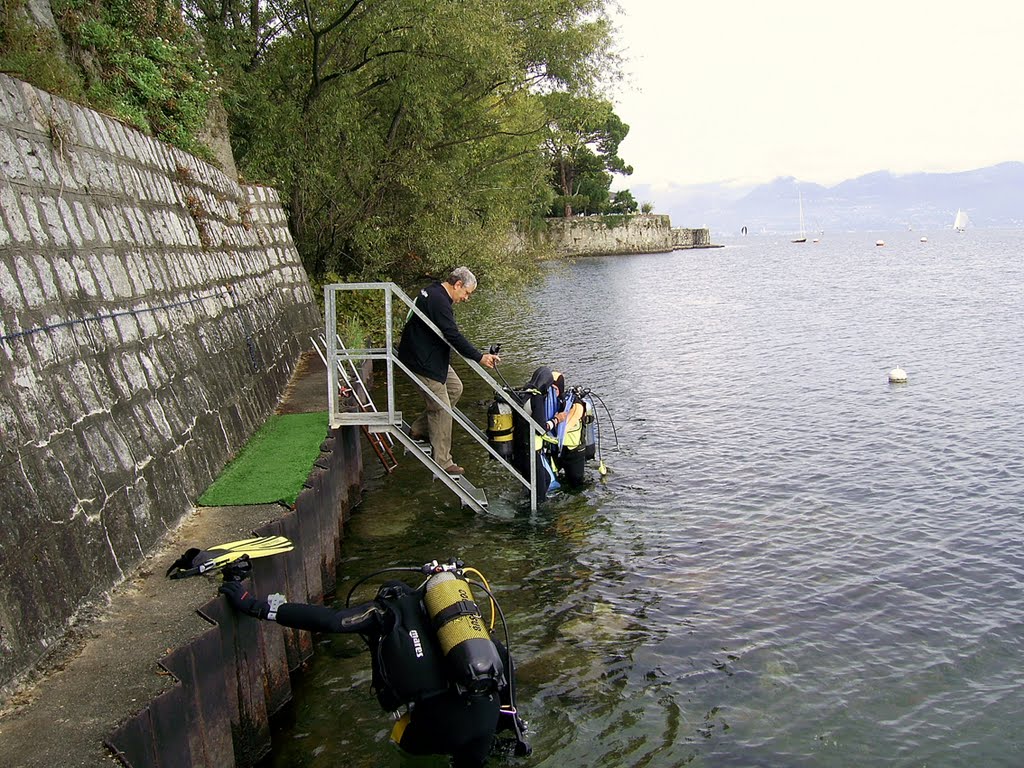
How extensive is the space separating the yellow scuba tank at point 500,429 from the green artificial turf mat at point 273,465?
8.00 ft

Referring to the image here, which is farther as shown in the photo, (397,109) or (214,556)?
(397,109)

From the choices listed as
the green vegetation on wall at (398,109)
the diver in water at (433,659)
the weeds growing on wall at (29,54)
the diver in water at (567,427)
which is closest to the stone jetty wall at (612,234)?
the green vegetation on wall at (398,109)

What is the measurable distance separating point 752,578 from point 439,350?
5064 millimetres

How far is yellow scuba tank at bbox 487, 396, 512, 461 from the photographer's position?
13.2 metres

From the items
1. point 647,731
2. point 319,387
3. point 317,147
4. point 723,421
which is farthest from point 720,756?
point 317,147

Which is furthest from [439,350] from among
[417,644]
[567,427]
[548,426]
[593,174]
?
[593,174]

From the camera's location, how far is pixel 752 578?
1113cm

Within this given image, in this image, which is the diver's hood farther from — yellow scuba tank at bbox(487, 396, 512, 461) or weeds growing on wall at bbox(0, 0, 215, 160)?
weeds growing on wall at bbox(0, 0, 215, 160)

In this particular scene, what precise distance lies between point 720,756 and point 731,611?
2856 mm

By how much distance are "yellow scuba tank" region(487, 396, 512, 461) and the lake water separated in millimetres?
864

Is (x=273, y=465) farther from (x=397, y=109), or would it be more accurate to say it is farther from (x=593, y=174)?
(x=593, y=174)

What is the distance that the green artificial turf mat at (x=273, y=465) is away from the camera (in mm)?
8938

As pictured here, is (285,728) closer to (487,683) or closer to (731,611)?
(487,683)

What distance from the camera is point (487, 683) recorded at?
5.41 meters
